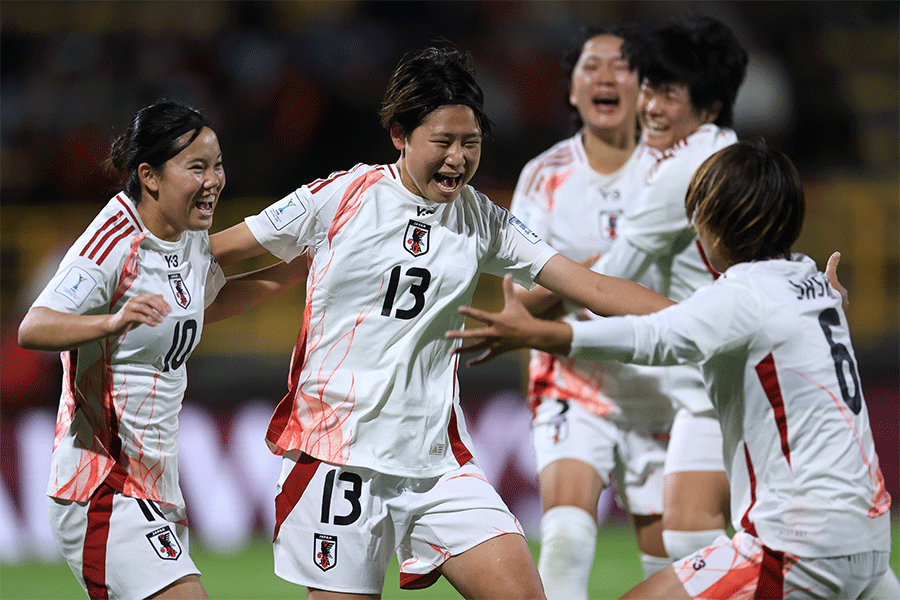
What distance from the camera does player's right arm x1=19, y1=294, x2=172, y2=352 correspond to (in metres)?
2.79

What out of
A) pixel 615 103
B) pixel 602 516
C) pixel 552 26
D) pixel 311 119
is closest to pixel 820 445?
pixel 615 103

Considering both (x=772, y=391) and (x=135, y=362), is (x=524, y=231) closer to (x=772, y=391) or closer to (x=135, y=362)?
(x=772, y=391)

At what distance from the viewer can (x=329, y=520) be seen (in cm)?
311

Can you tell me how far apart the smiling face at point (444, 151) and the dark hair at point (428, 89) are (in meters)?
0.03

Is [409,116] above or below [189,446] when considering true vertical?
above

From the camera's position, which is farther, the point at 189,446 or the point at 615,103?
the point at 189,446

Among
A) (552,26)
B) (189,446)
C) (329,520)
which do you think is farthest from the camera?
(552,26)

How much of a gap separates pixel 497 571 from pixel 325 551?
52 cm

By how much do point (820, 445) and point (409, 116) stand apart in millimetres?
1515

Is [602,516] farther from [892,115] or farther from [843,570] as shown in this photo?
[892,115]

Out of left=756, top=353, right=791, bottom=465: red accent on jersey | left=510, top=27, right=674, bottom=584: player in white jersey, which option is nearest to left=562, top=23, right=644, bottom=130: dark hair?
left=510, top=27, right=674, bottom=584: player in white jersey

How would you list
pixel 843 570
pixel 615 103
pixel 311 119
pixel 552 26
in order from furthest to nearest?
pixel 552 26 < pixel 311 119 < pixel 615 103 < pixel 843 570

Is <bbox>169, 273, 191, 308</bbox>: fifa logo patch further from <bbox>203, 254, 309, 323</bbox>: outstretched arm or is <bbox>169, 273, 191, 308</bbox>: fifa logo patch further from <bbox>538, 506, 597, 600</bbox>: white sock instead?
<bbox>538, 506, 597, 600</bbox>: white sock

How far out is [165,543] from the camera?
10.2 ft
